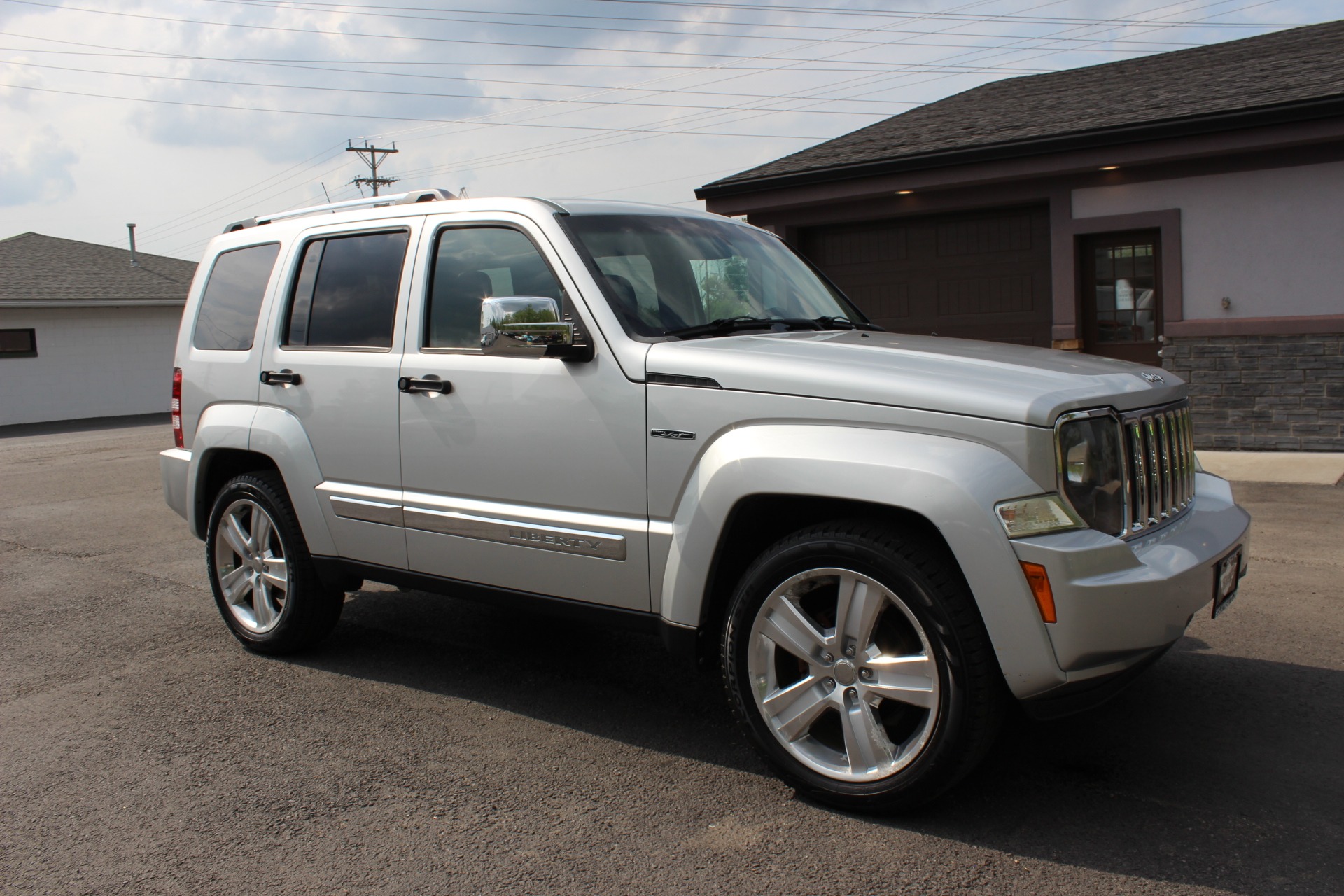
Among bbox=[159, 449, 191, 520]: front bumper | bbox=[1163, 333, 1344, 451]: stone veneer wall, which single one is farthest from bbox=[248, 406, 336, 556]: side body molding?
bbox=[1163, 333, 1344, 451]: stone veneer wall

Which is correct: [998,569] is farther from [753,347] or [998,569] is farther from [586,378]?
[586,378]

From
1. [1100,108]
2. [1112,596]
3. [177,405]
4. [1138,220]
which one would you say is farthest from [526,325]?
[1100,108]

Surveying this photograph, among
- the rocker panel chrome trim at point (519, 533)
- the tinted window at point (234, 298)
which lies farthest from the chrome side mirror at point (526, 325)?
the tinted window at point (234, 298)

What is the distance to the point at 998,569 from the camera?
3.01 meters

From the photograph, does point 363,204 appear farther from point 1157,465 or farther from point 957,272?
point 957,272

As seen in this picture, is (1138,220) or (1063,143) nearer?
(1063,143)

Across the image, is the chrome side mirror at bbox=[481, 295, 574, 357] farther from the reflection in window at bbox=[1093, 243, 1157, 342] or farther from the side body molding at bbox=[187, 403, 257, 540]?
the reflection in window at bbox=[1093, 243, 1157, 342]

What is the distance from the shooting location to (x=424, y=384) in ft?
14.2

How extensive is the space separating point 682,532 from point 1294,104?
30.5 ft

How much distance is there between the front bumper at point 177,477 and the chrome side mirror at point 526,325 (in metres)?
2.48

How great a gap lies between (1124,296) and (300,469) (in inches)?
389

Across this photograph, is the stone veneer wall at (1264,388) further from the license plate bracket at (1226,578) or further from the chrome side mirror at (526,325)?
the chrome side mirror at (526,325)

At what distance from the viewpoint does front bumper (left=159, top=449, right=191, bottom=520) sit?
5564 millimetres

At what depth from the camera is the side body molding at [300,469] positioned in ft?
15.8
